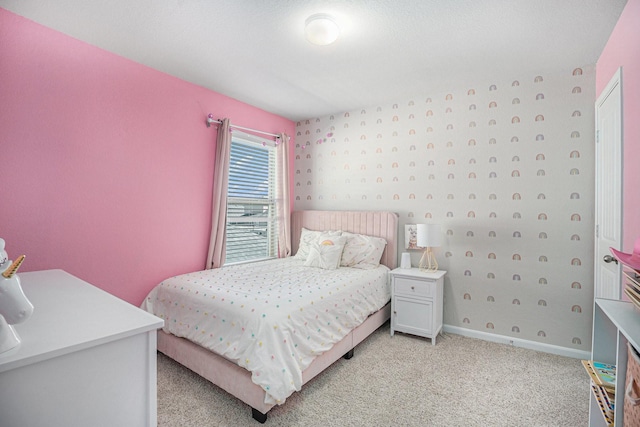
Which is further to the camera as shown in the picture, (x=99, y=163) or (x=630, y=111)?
(x=99, y=163)

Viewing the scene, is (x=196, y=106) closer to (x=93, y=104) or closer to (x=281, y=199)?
(x=93, y=104)

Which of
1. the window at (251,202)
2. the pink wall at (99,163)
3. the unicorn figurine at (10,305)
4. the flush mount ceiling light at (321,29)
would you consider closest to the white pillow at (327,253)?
the window at (251,202)

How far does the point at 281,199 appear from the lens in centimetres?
405

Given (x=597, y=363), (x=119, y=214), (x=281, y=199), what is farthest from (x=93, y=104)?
(x=597, y=363)

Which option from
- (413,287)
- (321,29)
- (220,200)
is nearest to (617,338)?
(413,287)

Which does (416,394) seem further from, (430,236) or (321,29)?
(321,29)

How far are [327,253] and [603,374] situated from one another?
231cm

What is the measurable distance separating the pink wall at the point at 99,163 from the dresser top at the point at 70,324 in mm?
949

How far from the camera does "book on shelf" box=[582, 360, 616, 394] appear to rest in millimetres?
1234

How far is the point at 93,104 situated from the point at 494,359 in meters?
3.89

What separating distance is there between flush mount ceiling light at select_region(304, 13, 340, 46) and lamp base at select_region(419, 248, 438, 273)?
2197 millimetres

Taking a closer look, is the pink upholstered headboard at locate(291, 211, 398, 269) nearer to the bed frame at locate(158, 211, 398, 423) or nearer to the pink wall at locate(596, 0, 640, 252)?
the bed frame at locate(158, 211, 398, 423)

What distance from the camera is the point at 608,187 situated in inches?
87.2

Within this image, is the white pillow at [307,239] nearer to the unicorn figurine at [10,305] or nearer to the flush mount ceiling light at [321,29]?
the flush mount ceiling light at [321,29]
